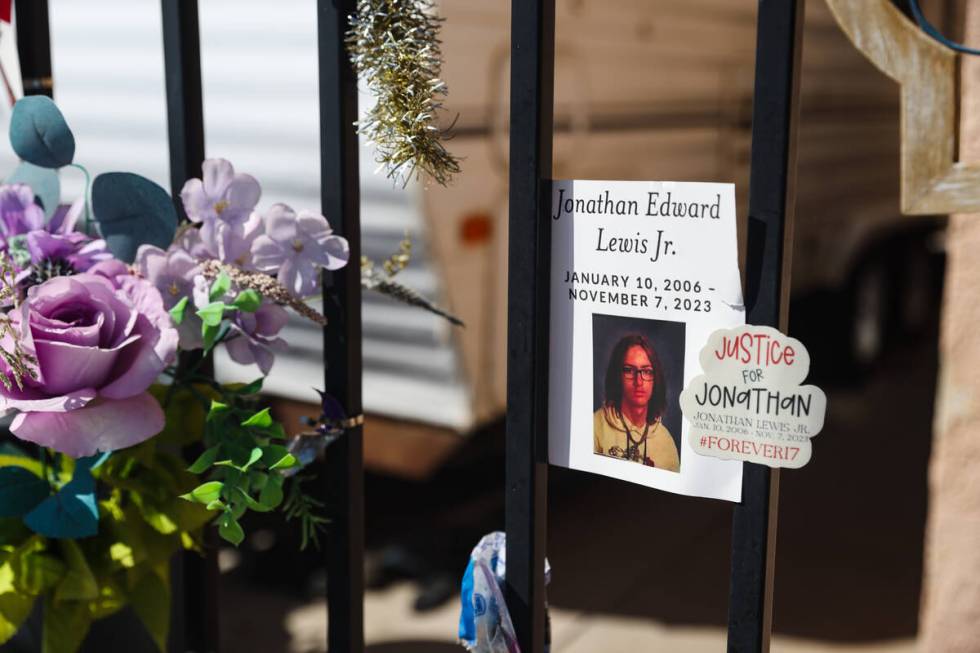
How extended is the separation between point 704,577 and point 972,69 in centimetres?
266

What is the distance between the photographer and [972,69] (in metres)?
1.23

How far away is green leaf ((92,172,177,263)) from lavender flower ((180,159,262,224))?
0.04m

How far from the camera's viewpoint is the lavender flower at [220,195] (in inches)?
45.3

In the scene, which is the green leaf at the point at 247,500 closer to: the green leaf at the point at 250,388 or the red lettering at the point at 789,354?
the green leaf at the point at 250,388

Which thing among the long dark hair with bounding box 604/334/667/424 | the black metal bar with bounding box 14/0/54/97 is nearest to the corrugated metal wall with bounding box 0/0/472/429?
the black metal bar with bounding box 14/0/54/97

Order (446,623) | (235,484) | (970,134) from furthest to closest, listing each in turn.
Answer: (446,623) < (970,134) < (235,484)

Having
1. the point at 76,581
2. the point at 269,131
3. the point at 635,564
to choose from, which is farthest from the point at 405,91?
the point at 635,564

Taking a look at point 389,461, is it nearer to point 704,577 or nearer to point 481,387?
point 481,387

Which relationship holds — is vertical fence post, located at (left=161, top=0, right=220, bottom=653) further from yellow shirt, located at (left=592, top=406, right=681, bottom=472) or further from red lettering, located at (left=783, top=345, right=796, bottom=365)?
red lettering, located at (left=783, top=345, right=796, bottom=365)

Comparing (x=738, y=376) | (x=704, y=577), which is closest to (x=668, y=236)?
(x=738, y=376)

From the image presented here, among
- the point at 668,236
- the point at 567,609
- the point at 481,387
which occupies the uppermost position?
the point at 668,236

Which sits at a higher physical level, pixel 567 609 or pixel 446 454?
pixel 446 454

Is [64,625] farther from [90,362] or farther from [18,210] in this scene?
[18,210]

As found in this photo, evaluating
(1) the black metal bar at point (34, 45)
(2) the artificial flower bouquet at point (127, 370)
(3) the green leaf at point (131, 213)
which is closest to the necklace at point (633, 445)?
(2) the artificial flower bouquet at point (127, 370)
